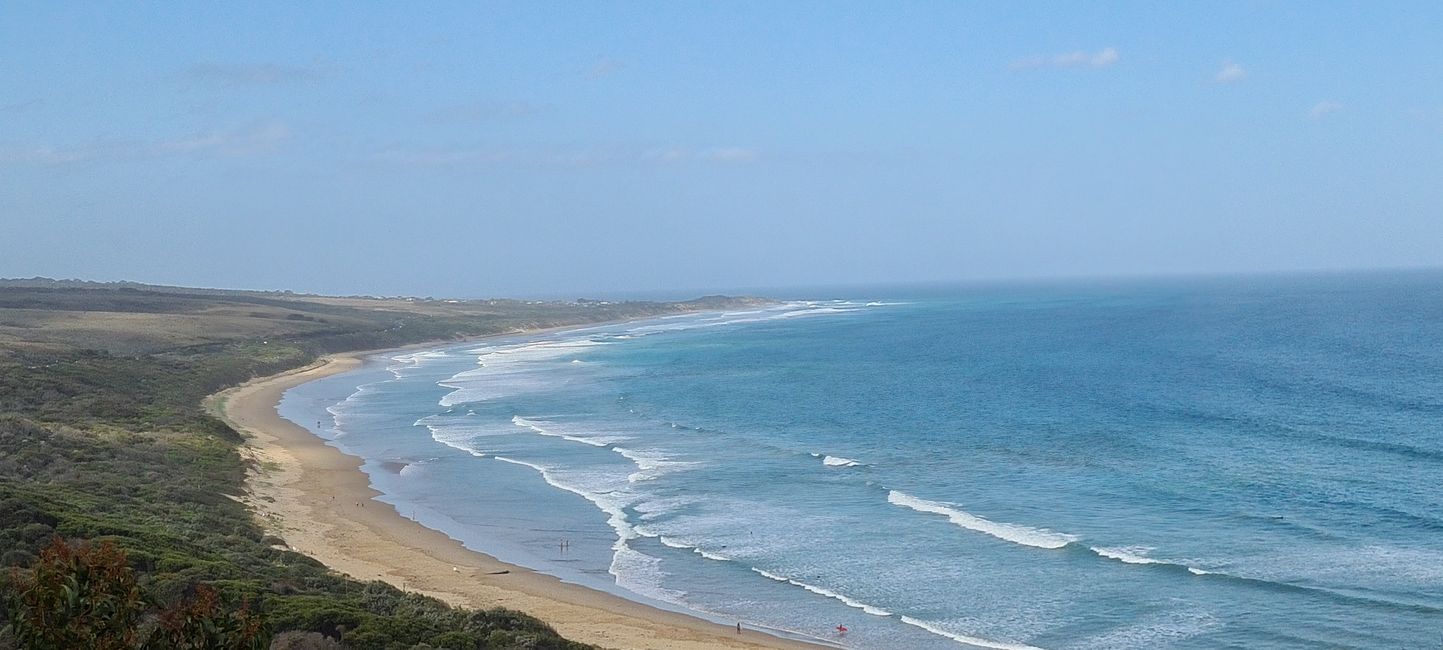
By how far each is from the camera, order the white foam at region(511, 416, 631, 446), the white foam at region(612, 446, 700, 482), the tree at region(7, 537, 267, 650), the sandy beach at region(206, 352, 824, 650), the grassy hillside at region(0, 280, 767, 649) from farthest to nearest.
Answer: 1. the white foam at region(511, 416, 631, 446)
2. the white foam at region(612, 446, 700, 482)
3. the sandy beach at region(206, 352, 824, 650)
4. the grassy hillside at region(0, 280, 767, 649)
5. the tree at region(7, 537, 267, 650)

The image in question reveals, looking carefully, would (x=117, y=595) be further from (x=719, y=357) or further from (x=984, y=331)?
(x=984, y=331)

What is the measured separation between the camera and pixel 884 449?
173 ft

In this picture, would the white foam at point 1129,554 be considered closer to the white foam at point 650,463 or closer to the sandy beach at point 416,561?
the sandy beach at point 416,561

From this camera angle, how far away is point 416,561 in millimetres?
33344

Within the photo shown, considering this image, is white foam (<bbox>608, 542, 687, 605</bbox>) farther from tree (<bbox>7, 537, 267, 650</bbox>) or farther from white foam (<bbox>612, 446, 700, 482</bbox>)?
tree (<bbox>7, 537, 267, 650</bbox>)

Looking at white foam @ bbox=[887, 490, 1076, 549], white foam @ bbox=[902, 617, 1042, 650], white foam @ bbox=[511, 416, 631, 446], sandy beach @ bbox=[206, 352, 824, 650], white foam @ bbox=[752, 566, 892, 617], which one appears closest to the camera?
white foam @ bbox=[902, 617, 1042, 650]

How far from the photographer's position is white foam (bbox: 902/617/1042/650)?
82.8 ft

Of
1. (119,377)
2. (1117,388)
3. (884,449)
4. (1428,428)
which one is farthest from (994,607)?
(119,377)

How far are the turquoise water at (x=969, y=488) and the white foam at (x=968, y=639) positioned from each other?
71 millimetres

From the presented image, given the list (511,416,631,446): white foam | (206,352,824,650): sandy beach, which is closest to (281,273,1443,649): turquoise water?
(511,416,631,446): white foam

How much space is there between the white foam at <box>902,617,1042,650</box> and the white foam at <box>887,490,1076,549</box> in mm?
7490

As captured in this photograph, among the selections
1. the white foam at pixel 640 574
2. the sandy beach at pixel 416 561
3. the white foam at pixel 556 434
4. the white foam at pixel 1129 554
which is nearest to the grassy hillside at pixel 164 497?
the sandy beach at pixel 416 561

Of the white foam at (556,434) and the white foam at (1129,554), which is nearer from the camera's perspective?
the white foam at (1129,554)

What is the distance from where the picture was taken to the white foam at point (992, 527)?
33844mm
